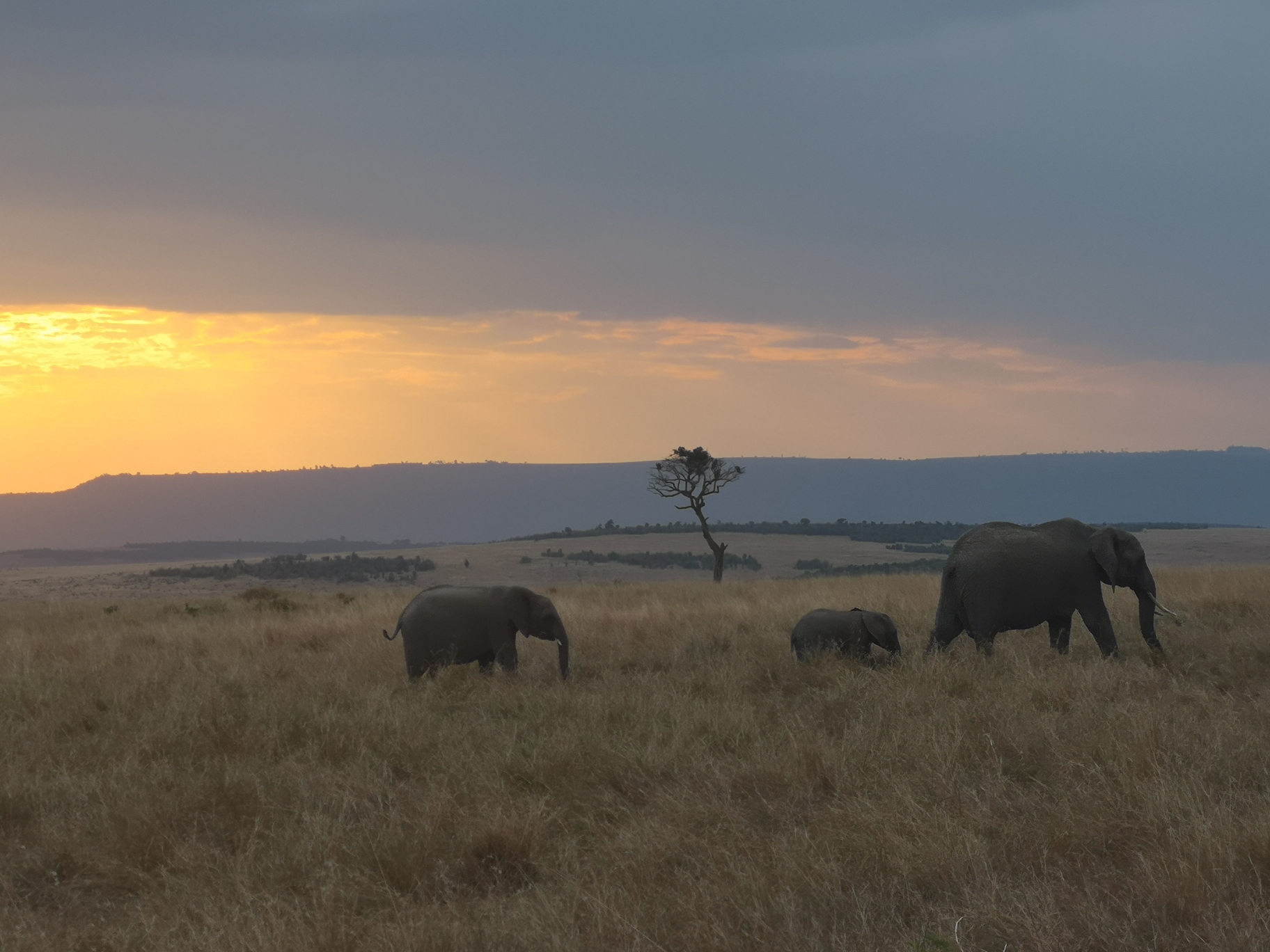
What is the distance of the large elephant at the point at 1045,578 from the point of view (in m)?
11.0

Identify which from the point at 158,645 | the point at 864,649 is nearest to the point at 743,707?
the point at 864,649

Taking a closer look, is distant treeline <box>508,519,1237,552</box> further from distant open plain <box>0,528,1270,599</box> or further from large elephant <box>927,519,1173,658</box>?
large elephant <box>927,519,1173,658</box>

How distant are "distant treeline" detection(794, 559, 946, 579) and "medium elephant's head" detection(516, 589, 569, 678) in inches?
1653

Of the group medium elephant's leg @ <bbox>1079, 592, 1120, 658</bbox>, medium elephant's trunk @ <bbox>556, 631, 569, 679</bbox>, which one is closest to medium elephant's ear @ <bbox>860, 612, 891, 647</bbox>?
medium elephant's leg @ <bbox>1079, 592, 1120, 658</bbox>

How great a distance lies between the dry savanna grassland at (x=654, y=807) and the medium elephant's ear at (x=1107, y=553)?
982mm

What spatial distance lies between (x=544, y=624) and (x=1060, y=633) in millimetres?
5670

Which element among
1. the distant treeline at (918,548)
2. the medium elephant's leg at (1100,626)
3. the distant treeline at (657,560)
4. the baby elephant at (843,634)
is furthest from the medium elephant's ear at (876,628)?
the distant treeline at (918,548)

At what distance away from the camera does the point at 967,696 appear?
30.1 ft

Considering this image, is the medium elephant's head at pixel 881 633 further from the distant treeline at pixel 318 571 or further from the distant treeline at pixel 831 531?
the distant treeline at pixel 831 531

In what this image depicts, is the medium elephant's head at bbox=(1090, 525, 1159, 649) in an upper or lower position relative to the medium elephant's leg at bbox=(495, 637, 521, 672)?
upper

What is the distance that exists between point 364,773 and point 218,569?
48.7 metres

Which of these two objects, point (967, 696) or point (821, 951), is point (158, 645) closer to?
point (967, 696)

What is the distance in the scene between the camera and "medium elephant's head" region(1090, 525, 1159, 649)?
36.1 feet

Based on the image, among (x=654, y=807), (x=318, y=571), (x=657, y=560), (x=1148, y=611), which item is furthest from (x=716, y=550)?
(x=654, y=807)
